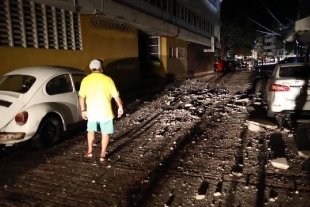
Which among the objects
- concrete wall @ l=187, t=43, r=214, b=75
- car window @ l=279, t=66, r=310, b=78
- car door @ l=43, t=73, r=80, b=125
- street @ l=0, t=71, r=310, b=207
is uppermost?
concrete wall @ l=187, t=43, r=214, b=75

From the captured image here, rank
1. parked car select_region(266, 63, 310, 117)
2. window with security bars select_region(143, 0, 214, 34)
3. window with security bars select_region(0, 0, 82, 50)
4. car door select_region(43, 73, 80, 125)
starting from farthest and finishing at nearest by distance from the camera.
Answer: window with security bars select_region(143, 0, 214, 34) → window with security bars select_region(0, 0, 82, 50) → parked car select_region(266, 63, 310, 117) → car door select_region(43, 73, 80, 125)

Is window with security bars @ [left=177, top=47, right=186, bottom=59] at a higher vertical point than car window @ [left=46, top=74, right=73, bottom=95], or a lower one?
higher

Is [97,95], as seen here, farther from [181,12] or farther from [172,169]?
[181,12]

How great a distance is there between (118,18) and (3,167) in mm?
7750

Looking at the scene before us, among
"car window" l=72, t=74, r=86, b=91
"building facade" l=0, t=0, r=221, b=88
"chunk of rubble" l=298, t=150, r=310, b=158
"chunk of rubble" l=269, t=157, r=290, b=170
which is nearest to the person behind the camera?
"chunk of rubble" l=269, t=157, r=290, b=170

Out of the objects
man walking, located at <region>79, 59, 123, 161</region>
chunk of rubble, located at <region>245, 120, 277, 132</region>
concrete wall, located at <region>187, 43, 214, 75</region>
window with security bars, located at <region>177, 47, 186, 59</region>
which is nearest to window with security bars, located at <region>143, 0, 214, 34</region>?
concrete wall, located at <region>187, 43, 214, 75</region>

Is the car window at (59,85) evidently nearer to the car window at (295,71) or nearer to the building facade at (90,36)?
the building facade at (90,36)

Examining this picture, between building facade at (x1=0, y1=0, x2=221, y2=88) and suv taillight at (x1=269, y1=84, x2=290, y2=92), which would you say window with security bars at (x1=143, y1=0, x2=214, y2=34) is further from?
suv taillight at (x1=269, y1=84, x2=290, y2=92)

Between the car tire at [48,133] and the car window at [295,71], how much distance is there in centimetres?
560

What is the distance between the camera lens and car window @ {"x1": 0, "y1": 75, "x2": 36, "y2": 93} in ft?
17.5

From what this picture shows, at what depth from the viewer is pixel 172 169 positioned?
14.4ft

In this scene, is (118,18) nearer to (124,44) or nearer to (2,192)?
(124,44)

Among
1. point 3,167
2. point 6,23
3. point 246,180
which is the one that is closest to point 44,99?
point 3,167

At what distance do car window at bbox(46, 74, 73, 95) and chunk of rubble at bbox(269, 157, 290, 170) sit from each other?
4325 millimetres
